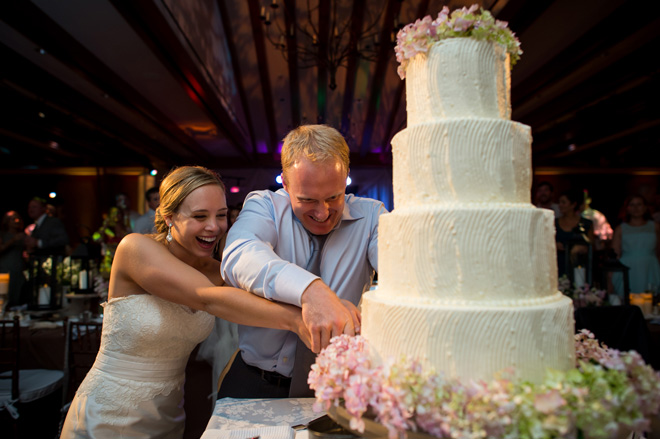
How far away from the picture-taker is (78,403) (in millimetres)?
2201

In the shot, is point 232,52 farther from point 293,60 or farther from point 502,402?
point 502,402

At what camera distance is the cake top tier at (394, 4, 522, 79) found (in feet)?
4.16

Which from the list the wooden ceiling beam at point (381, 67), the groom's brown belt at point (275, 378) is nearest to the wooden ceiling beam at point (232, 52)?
the wooden ceiling beam at point (381, 67)

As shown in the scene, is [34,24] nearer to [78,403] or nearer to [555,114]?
[78,403]

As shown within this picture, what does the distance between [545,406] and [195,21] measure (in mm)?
6023

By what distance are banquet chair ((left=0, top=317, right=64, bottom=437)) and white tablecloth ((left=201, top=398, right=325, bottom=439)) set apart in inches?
93.8

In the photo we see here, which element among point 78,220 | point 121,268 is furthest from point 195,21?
point 78,220

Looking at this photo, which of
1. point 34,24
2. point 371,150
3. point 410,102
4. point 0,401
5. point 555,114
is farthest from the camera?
point 371,150

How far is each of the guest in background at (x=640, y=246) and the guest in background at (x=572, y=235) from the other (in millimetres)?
833

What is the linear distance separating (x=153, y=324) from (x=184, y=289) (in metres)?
0.36

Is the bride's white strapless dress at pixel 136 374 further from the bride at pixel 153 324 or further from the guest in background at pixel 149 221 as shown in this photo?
the guest in background at pixel 149 221

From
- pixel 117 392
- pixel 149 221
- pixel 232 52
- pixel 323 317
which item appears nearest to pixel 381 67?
pixel 232 52

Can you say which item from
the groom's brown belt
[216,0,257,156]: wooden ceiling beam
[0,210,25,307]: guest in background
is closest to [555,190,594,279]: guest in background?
the groom's brown belt

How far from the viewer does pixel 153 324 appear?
7.38 feet
